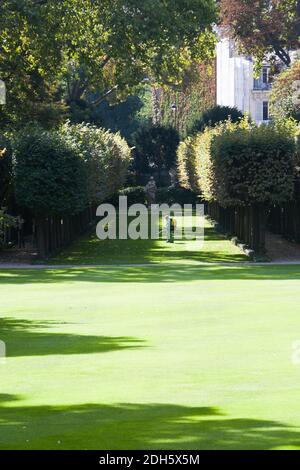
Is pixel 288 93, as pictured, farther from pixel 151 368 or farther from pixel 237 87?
pixel 151 368

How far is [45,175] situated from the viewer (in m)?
49.3

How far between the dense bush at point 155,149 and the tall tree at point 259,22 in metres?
25.0

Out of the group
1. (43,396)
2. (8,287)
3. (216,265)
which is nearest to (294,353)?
(43,396)

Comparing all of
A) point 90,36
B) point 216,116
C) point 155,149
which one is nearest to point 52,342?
point 90,36

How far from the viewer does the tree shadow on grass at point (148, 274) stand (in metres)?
38.9

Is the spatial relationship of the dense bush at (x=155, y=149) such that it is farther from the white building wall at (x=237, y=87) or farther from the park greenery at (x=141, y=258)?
the white building wall at (x=237, y=87)

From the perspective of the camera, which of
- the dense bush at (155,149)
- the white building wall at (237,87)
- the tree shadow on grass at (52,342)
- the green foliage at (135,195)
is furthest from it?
the white building wall at (237,87)

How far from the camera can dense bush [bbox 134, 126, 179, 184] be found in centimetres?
10600

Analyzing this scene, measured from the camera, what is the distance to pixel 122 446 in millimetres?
11445

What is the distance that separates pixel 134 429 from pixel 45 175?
37.3 metres

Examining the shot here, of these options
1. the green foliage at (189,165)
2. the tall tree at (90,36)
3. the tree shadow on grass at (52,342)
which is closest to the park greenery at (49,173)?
the tall tree at (90,36)

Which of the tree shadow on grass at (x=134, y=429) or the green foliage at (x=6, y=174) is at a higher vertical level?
the green foliage at (x=6, y=174)

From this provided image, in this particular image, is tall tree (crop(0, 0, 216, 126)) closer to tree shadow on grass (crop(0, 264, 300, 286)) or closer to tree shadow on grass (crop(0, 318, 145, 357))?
tree shadow on grass (crop(0, 264, 300, 286))
